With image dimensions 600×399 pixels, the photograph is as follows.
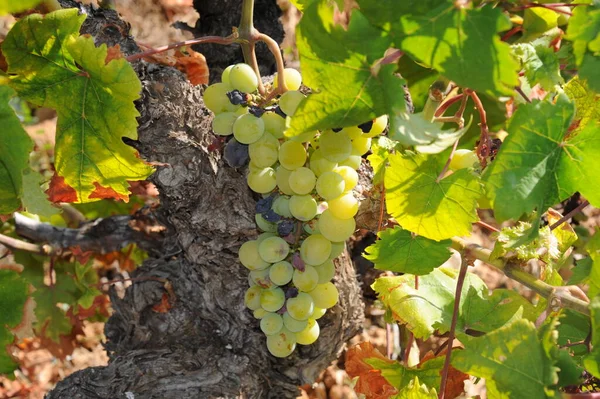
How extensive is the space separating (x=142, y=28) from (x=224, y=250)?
173cm

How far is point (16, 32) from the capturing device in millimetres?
849

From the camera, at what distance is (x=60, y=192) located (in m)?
1.13

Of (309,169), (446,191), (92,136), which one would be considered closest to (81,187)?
(92,136)

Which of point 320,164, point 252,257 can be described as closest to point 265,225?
point 252,257

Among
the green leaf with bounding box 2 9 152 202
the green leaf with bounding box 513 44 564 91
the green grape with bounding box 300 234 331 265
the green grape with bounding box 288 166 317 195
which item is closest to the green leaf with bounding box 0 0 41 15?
the green leaf with bounding box 2 9 152 202

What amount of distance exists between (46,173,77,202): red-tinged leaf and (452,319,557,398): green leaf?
0.82m

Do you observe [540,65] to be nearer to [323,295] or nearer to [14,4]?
[323,295]

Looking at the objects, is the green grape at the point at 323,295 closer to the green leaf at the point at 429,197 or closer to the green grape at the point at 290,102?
the green leaf at the point at 429,197

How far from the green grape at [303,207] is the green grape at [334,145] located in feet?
0.25

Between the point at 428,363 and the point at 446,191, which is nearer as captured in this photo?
the point at 446,191

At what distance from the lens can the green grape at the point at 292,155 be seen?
868mm

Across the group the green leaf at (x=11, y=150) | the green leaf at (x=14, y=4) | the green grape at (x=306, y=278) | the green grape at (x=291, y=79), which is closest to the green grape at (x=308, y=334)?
the green grape at (x=306, y=278)

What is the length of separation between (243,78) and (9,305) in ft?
2.20

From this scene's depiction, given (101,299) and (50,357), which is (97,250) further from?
(50,357)
